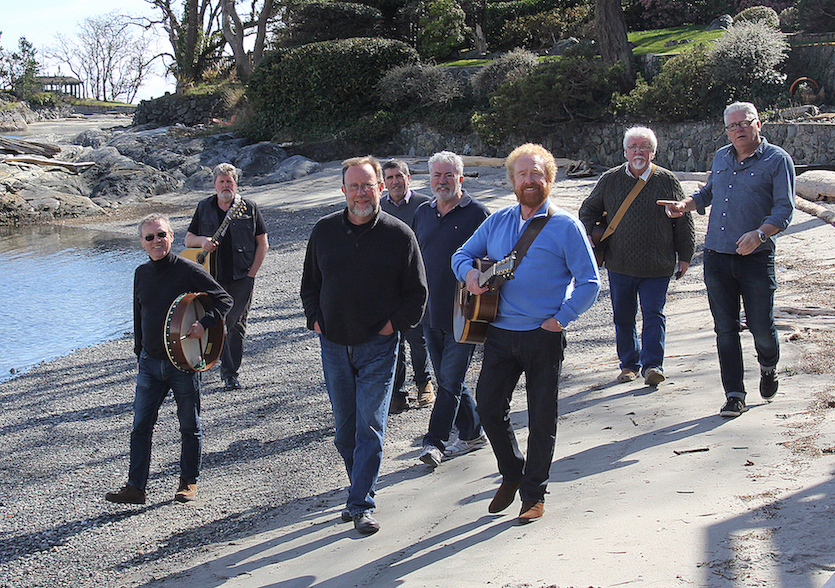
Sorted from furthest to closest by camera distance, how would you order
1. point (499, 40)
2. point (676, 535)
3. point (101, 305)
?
point (499, 40), point (101, 305), point (676, 535)

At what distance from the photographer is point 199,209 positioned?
731 centimetres

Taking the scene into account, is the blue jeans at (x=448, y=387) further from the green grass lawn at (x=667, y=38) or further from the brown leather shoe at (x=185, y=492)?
the green grass lawn at (x=667, y=38)

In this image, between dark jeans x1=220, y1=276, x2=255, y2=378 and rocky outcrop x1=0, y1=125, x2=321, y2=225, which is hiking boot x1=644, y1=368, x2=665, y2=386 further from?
rocky outcrop x1=0, y1=125, x2=321, y2=225

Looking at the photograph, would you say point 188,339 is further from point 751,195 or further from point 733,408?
point 751,195

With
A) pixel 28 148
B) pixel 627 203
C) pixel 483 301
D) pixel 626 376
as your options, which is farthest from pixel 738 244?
pixel 28 148

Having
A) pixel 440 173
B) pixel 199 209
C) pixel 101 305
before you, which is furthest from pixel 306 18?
pixel 440 173

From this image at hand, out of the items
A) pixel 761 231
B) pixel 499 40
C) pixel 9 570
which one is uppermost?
pixel 499 40

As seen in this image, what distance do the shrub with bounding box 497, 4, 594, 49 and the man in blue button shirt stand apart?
21670mm

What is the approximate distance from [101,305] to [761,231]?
1094cm

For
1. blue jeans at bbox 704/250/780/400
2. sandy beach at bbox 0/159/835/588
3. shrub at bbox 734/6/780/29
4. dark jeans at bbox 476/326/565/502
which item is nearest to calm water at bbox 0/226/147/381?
sandy beach at bbox 0/159/835/588

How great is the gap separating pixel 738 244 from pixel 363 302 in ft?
8.36

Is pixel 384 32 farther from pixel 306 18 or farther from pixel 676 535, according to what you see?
pixel 676 535

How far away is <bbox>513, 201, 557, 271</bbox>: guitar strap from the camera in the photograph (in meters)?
4.14

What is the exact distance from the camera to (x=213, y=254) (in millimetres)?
7266
